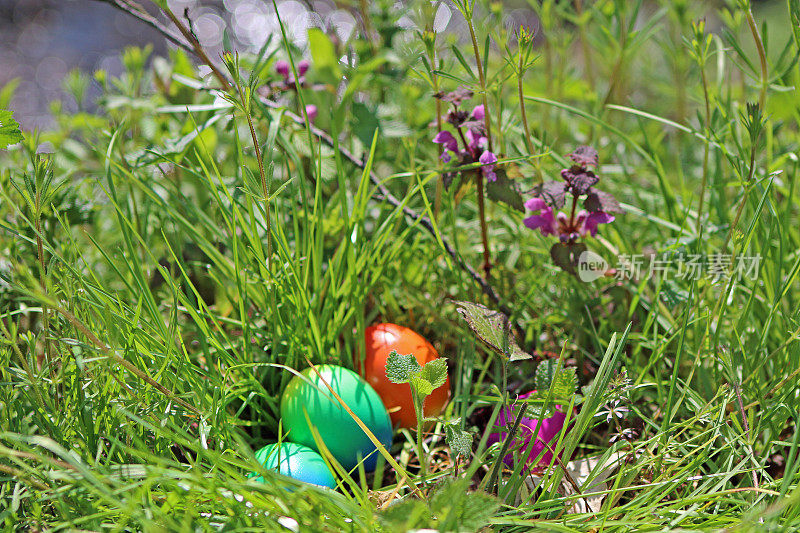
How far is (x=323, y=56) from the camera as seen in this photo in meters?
1.94

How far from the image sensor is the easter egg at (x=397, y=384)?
1.47 m

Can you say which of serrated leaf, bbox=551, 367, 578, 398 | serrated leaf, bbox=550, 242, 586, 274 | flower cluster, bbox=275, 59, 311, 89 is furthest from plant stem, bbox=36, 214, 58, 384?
serrated leaf, bbox=550, 242, 586, 274

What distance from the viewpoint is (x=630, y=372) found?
1512mm

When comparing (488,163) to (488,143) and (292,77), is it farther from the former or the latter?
(292,77)

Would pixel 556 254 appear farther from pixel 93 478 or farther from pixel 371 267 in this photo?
pixel 93 478

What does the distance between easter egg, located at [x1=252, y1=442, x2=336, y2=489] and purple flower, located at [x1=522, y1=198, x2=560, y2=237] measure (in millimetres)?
757

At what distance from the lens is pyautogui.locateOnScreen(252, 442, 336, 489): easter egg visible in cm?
125

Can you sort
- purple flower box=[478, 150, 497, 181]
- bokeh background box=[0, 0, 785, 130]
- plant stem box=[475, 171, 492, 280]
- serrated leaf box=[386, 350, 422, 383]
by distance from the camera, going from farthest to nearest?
1. bokeh background box=[0, 0, 785, 130]
2. plant stem box=[475, 171, 492, 280]
3. purple flower box=[478, 150, 497, 181]
4. serrated leaf box=[386, 350, 422, 383]

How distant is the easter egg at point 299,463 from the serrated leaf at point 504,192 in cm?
73

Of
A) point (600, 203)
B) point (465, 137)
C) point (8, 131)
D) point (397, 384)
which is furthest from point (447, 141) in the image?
point (8, 131)

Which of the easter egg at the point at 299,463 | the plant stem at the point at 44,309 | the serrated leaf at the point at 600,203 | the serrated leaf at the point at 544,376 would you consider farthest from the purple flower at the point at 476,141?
the plant stem at the point at 44,309

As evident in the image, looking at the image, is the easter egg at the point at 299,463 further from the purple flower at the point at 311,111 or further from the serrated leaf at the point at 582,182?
the purple flower at the point at 311,111

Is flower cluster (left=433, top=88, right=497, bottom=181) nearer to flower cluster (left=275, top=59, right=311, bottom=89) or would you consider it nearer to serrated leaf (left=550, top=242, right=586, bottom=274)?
serrated leaf (left=550, top=242, right=586, bottom=274)

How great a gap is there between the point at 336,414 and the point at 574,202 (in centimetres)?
76
